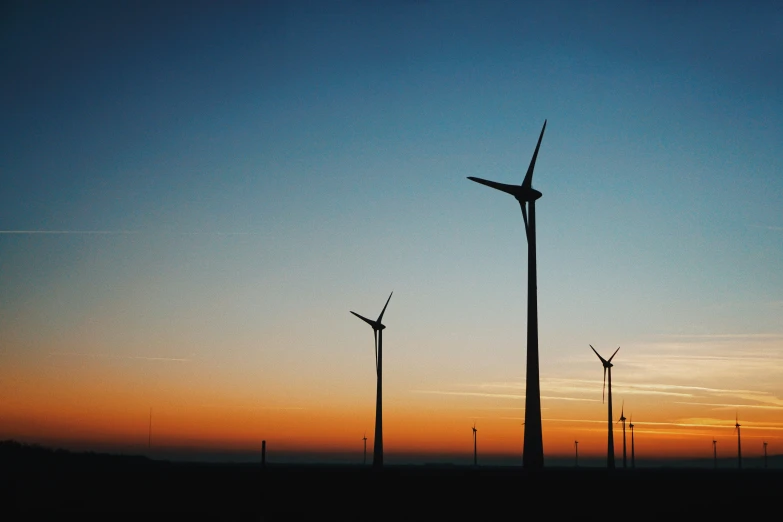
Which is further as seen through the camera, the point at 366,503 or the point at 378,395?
the point at 378,395

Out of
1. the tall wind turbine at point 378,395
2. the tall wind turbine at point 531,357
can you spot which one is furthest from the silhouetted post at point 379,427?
the tall wind turbine at point 531,357

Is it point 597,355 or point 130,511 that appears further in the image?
point 597,355

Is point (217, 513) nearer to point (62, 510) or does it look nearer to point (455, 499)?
point (62, 510)

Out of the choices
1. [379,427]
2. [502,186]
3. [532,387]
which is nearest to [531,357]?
[532,387]

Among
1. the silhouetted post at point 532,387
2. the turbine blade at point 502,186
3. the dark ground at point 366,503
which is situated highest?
the turbine blade at point 502,186

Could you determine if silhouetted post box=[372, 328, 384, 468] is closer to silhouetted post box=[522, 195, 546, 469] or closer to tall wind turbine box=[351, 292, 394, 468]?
tall wind turbine box=[351, 292, 394, 468]

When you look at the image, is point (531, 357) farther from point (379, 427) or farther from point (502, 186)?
point (379, 427)

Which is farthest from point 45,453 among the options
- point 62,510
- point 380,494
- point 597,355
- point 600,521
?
point 600,521

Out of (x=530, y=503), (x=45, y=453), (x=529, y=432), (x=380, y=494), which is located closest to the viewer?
(x=530, y=503)

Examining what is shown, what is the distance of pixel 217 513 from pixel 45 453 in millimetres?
109167

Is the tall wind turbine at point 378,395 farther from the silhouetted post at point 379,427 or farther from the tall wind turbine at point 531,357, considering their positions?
the tall wind turbine at point 531,357

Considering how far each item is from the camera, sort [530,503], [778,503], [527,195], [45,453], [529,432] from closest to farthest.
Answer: [530,503]
[778,503]
[529,432]
[527,195]
[45,453]

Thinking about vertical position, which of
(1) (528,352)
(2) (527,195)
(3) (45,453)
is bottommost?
(3) (45,453)

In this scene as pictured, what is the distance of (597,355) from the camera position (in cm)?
14575
